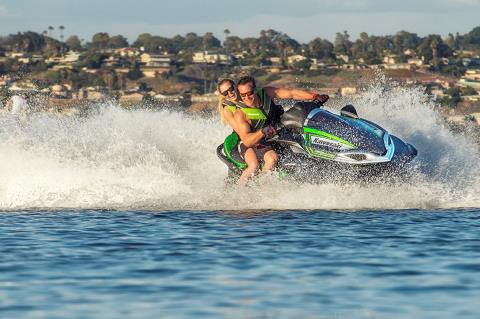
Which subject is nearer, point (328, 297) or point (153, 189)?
point (328, 297)

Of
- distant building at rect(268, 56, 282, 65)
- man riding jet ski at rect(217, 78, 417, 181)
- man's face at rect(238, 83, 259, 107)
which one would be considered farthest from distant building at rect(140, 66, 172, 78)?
man's face at rect(238, 83, 259, 107)

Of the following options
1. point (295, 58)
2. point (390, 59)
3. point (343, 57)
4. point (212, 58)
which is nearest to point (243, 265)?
point (390, 59)

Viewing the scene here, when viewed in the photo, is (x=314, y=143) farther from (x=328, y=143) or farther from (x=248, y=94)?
(x=248, y=94)

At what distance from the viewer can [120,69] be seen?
155 metres

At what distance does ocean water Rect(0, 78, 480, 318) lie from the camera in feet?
32.2

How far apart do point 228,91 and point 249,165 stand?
3.38ft

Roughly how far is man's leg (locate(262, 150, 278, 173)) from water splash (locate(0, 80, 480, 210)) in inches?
7.6

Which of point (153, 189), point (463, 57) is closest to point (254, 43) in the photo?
point (463, 57)

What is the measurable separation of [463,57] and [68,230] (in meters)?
158

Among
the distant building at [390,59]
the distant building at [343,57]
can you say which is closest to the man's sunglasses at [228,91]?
the distant building at [390,59]

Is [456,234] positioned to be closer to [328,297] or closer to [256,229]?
[256,229]

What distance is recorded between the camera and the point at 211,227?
14133 millimetres

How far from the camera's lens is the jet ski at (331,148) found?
15.9m

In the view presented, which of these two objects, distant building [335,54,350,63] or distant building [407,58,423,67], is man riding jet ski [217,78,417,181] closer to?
distant building [407,58,423,67]
